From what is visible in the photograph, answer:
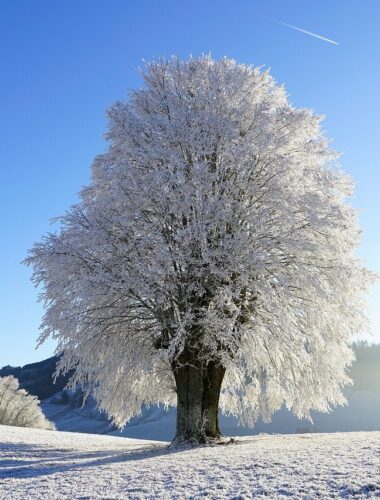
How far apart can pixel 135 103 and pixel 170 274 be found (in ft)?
23.5

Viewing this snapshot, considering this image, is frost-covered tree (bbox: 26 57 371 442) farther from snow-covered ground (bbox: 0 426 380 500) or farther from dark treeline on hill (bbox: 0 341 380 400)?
dark treeline on hill (bbox: 0 341 380 400)

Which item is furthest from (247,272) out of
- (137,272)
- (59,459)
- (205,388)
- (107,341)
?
(59,459)

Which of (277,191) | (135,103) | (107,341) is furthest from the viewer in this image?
(135,103)

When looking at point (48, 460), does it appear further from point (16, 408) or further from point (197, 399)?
point (16, 408)

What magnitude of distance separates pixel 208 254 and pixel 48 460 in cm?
714

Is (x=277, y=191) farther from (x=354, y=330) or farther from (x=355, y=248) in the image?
(x=354, y=330)

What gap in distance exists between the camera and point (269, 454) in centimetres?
1165

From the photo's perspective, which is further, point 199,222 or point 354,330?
point 354,330

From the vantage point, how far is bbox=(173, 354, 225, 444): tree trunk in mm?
15672

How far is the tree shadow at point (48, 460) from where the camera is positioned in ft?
39.8

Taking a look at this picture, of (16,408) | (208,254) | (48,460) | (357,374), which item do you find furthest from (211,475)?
(357,374)

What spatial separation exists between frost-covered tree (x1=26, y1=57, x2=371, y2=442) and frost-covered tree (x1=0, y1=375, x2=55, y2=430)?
29046 mm

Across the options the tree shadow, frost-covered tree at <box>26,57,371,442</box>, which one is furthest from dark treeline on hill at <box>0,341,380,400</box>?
frost-covered tree at <box>26,57,371,442</box>

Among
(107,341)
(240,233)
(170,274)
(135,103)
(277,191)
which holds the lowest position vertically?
(107,341)
